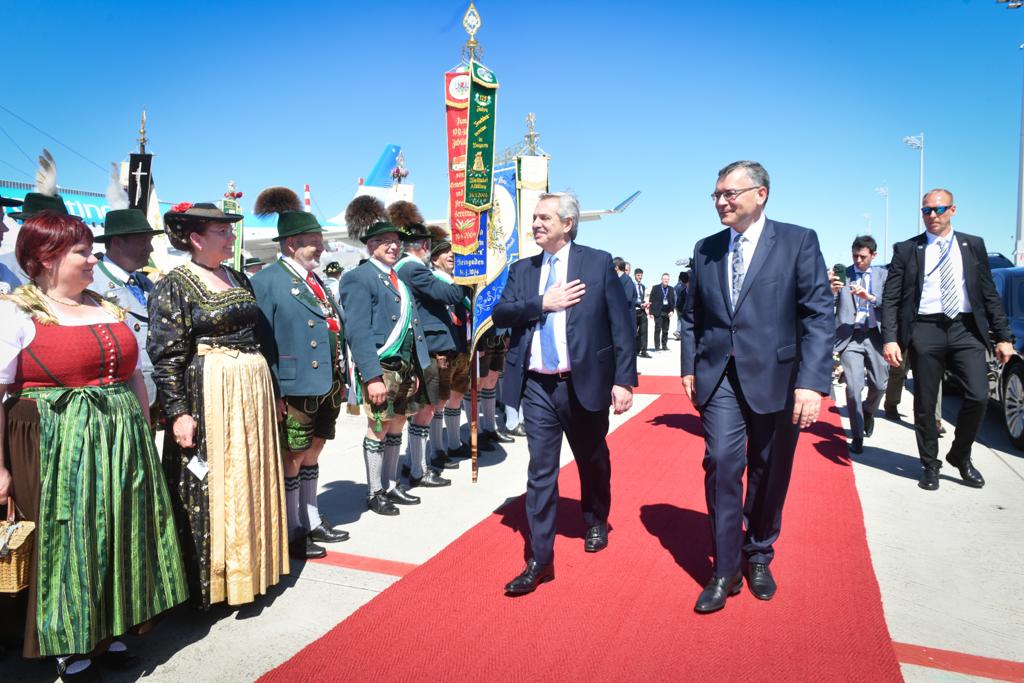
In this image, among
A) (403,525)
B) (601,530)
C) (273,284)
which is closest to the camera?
(273,284)

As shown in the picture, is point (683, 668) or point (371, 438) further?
point (371, 438)

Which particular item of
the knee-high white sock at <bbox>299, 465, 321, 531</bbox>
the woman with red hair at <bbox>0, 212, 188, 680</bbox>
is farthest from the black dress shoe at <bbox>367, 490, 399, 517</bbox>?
the woman with red hair at <bbox>0, 212, 188, 680</bbox>

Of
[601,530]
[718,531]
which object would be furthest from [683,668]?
[601,530]

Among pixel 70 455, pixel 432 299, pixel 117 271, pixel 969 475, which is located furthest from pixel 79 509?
pixel 969 475

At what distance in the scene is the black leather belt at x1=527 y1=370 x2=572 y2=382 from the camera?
3.54 m

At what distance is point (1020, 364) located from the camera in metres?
6.84

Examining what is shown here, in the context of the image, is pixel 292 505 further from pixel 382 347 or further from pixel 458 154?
pixel 458 154

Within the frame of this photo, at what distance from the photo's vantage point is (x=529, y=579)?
3.37 m

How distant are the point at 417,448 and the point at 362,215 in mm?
1908

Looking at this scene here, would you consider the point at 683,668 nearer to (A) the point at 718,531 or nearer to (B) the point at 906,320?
(A) the point at 718,531

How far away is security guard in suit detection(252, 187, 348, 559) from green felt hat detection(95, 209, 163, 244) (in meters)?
0.66

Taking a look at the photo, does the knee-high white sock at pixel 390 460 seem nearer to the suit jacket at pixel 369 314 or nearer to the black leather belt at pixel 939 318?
the suit jacket at pixel 369 314

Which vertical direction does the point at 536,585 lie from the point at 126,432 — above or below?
below

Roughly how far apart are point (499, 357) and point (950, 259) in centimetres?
403
